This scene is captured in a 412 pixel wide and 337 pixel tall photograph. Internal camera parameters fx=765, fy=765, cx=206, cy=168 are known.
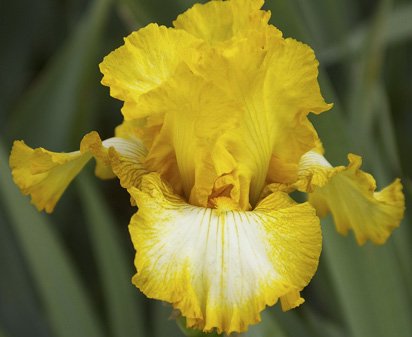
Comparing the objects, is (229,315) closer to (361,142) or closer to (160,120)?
(160,120)

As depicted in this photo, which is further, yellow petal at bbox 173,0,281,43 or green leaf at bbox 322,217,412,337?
green leaf at bbox 322,217,412,337

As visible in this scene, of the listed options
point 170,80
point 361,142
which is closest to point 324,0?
point 361,142

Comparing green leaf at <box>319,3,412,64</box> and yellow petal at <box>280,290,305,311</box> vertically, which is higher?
green leaf at <box>319,3,412,64</box>

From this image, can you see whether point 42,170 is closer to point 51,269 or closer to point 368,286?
point 51,269

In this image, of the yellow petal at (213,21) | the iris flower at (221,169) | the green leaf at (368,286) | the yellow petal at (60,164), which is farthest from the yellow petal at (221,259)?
the green leaf at (368,286)

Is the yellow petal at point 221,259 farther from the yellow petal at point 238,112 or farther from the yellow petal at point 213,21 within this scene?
the yellow petal at point 213,21

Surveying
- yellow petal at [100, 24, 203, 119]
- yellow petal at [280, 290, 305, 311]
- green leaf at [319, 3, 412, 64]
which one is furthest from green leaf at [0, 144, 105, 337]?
green leaf at [319, 3, 412, 64]

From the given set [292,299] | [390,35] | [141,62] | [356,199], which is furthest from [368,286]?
[390,35]

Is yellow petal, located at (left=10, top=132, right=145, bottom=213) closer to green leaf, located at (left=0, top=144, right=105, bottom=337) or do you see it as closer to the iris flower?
the iris flower
